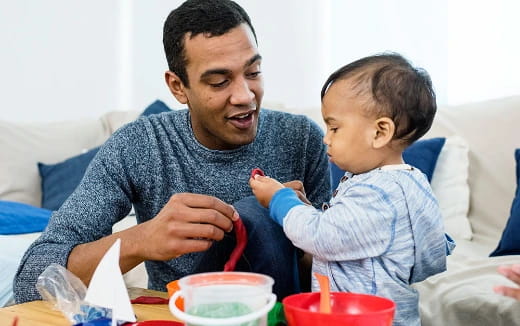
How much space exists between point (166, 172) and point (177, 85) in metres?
0.23

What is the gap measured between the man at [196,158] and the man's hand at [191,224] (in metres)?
0.11

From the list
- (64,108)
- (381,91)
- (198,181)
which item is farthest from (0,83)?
(381,91)

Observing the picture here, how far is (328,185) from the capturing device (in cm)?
162

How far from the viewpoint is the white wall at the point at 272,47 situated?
2762mm

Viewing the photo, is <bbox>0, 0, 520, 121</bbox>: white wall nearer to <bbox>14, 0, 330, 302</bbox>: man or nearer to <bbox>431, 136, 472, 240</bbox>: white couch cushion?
<bbox>431, 136, 472, 240</bbox>: white couch cushion

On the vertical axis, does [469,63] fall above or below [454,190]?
above

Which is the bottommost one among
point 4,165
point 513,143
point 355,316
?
point 4,165

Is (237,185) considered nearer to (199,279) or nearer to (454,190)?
(199,279)

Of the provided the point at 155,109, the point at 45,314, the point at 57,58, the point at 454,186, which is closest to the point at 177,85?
the point at 45,314

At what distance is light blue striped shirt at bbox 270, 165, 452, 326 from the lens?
98 cm

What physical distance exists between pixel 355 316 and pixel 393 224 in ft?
0.85

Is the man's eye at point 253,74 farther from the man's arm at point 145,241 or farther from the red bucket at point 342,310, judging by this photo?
the red bucket at point 342,310

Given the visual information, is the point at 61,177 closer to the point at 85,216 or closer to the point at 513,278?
the point at 85,216

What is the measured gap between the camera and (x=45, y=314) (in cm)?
113
